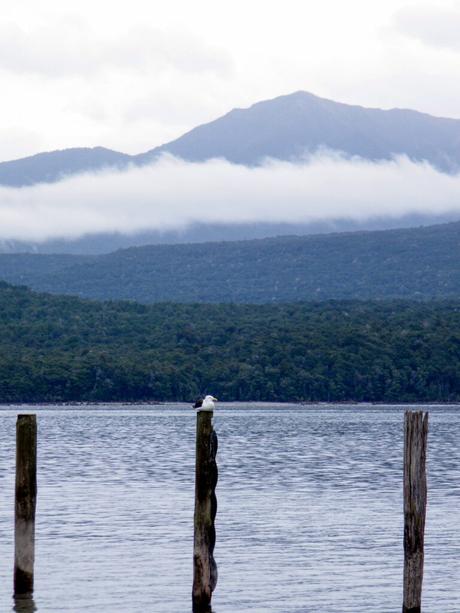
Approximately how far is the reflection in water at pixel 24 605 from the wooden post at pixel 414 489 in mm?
7422

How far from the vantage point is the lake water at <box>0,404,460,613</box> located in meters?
32.0

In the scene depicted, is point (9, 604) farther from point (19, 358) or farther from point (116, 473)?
point (19, 358)

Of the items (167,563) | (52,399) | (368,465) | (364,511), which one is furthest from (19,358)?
(167,563)

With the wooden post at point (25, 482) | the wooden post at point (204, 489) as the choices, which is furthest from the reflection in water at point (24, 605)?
the wooden post at point (204, 489)

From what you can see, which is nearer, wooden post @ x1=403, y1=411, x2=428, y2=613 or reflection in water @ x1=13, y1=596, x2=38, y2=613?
wooden post @ x1=403, y1=411, x2=428, y2=613

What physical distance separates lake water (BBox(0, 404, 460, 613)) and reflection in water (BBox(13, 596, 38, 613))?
279 millimetres

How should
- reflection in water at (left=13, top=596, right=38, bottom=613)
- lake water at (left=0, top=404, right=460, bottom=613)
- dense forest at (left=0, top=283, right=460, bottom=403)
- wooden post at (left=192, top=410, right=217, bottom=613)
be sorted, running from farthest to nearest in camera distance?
1. dense forest at (left=0, top=283, right=460, bottom=403)
2. lake water at (left=0, top=404, right=460, bottom=613)
3. reflection in water at (left=13, top=596, right=38, bottom=613)
4. wooden post at (left=192, top=410, right=217, bottom=613)

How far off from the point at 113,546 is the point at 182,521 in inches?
282

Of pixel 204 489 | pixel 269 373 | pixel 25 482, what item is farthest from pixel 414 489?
pixel 269 373

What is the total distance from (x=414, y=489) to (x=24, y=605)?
8.46m

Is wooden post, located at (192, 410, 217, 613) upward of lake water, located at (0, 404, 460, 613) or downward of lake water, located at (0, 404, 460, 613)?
upward

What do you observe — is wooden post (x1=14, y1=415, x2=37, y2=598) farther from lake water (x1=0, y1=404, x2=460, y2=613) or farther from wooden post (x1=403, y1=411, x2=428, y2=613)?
wooden post (x1=403, y1=411, x2=428, y2=613)

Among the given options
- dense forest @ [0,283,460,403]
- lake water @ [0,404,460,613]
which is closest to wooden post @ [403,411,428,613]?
lake water @ [0,404,460,613]

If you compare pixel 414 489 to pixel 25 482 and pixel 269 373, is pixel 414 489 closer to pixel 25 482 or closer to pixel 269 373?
pixel 25 482
